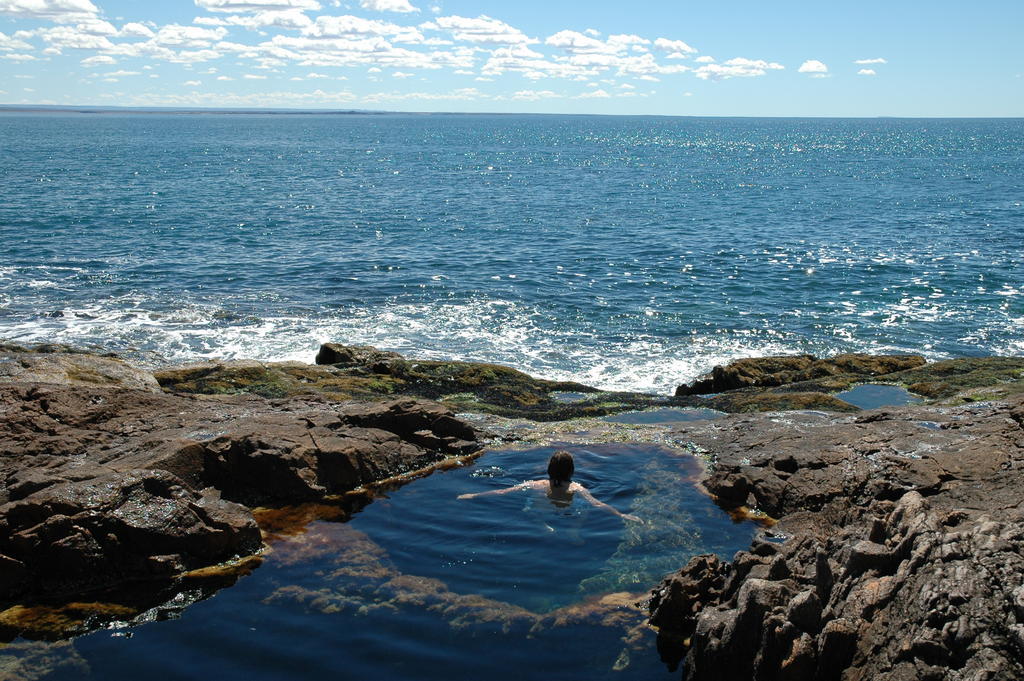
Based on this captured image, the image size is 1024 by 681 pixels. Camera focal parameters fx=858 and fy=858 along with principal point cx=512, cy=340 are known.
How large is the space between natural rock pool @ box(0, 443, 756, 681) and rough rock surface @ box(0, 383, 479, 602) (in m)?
0.82

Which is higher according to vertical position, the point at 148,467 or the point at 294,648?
the point at 148,467

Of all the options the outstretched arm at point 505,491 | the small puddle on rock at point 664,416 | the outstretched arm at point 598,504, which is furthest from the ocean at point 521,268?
the outstretched arm at point 598,504

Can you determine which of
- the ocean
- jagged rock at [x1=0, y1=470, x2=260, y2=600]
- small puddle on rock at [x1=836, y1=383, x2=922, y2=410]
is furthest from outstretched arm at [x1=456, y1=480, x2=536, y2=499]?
the ocean

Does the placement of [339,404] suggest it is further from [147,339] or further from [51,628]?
[147,339]

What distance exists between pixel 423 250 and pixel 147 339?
22.2 metres

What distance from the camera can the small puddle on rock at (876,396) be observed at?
67.8 feet

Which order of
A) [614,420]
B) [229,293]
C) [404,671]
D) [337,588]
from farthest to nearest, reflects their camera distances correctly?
1. [229,293]
2. [614,420]
3. [337,588]
4. [404,671]

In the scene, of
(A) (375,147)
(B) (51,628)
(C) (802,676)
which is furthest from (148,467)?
(A) (375,147)

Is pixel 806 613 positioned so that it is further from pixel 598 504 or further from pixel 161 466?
pixel 161 466

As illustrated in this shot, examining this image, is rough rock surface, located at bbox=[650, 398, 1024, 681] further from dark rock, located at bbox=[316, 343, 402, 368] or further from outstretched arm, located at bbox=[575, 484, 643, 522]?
dark rock, located at bbox=[316, 343, 402, 368]

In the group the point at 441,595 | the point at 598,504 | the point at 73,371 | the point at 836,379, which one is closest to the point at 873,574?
the point at 441,595

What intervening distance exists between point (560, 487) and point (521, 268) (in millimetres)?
31286

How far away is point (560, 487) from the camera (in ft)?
47.1

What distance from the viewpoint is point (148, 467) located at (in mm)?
13008
